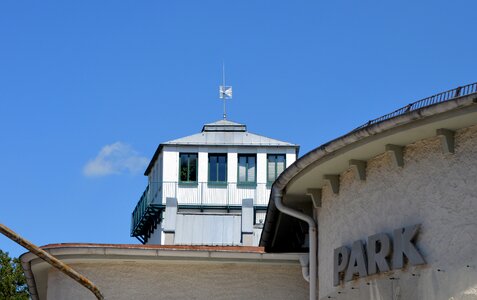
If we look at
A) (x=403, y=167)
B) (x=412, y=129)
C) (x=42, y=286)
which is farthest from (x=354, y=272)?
(x=42, y=286)

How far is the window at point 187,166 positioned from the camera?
53.6 meters

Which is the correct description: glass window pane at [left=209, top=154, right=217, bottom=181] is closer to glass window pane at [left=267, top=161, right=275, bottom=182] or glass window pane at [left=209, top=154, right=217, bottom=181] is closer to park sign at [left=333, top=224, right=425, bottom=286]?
glass window pane at [left=267, top=161, right=275, bottom=182]

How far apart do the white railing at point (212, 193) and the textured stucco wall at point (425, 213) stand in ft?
124

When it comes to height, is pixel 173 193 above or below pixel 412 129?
above

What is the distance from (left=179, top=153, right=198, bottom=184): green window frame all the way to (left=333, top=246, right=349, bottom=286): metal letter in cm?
3871

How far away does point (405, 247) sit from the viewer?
1305 cm

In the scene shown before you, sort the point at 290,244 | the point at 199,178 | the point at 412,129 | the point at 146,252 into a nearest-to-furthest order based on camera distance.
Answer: the point at 412,129
the point at 146,252
the point at 290,244
the point at 199,178

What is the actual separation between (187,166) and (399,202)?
133 ft

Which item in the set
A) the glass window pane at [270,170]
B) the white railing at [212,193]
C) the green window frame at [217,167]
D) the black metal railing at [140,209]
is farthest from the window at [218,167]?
the black metal railing at [140,209]

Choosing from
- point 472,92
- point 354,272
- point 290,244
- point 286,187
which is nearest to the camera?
point 472,92

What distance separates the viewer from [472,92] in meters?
11.3

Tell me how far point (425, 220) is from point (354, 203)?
2.02 m

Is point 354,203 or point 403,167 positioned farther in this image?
point 354,203

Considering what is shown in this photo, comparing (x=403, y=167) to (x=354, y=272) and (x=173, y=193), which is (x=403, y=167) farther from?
(x=173, y=193)
